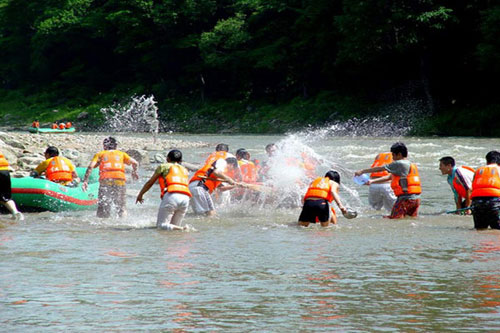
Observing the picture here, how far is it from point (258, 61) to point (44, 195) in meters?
41.6

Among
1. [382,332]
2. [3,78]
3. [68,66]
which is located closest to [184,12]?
[68,66]

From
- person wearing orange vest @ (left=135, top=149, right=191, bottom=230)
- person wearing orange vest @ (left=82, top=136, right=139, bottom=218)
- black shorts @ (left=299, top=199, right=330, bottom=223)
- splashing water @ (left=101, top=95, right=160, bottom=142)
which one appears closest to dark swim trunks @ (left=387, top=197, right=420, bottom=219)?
black shorts @ (left=299, top=199, right=330, bottom=223)

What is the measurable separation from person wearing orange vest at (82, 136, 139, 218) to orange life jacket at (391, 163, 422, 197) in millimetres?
4215

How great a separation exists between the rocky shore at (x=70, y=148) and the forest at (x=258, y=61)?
13099mm

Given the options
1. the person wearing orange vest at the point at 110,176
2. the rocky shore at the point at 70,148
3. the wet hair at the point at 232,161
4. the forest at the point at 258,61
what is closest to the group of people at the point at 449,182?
the wet hair at the point at 232,161

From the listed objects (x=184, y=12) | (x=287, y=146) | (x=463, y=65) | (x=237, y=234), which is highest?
(x=184, y=12)

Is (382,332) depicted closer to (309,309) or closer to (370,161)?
(309,309)

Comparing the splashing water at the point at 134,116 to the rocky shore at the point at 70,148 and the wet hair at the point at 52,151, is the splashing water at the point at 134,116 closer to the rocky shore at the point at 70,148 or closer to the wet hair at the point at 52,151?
the rocky shore at the point at 70,148

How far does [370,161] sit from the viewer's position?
27328 millimetres

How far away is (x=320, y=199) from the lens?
39.9 ft

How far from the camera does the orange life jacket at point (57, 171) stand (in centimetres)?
1530

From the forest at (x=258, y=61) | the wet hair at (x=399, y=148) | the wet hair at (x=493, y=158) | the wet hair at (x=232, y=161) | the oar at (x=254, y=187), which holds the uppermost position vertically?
the forest at (x=258, y=61)

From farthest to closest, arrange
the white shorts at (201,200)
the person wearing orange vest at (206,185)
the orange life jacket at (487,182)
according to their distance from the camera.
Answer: the white shorts at (201,200) < the person wearing orange vest at (206,185) < the orange life jacket at (487,182)

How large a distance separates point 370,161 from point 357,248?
17.0m
